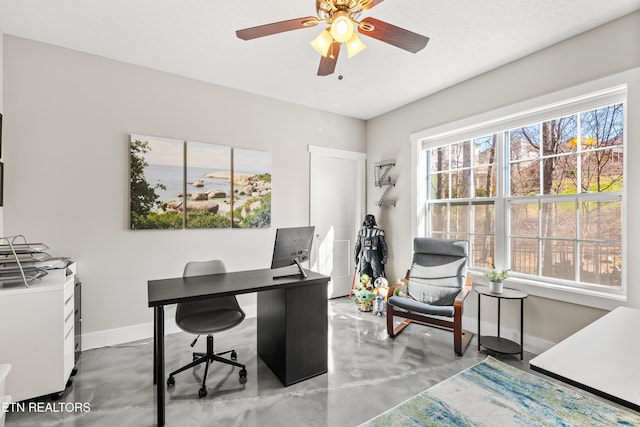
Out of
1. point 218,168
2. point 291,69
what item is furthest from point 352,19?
point 218,168

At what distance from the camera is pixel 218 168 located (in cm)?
344

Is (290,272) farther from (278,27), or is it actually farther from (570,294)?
(570,294)

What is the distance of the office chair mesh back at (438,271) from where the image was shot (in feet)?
10.3

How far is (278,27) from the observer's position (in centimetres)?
172

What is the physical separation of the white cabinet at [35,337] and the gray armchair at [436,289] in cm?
269

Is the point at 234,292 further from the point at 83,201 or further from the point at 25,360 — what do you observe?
the point at 83,201

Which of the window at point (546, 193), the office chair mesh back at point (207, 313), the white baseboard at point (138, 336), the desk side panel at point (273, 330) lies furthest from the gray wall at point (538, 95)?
the office chair mesh back at point (207, 313)

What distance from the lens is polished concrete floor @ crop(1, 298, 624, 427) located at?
1873mm

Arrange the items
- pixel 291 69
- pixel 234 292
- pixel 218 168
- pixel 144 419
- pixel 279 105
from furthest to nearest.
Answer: pixel 279 105, pixel 218 168, pixel 291 69, pixel 234 292, pixel 144 419

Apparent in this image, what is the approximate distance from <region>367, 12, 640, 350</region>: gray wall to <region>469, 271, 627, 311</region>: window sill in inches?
2.3

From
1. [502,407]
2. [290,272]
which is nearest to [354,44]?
[290,272]

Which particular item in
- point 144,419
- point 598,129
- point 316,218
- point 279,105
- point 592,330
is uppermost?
point 279,105

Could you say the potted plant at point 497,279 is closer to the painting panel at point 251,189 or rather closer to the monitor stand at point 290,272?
the monitor stand at point 290,272

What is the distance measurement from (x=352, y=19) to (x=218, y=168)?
232 cm
